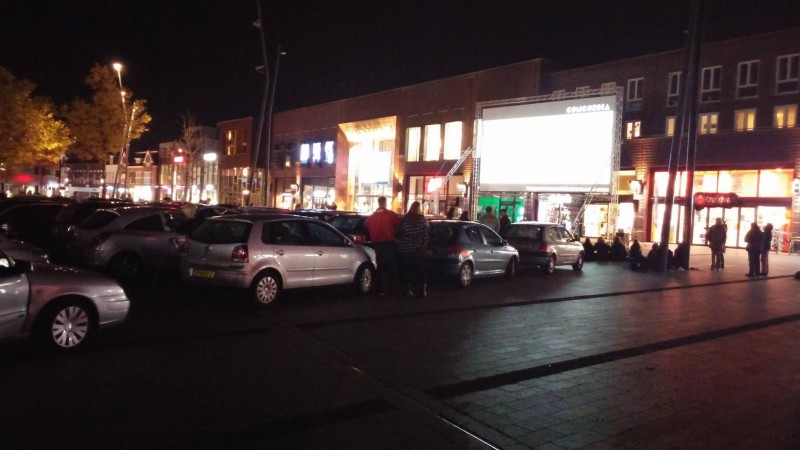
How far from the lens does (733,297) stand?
14.4 m

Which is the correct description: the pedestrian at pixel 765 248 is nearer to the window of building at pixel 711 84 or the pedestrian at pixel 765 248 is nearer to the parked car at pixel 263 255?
the parked car at pixel 263 255

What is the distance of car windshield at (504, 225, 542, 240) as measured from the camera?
18.2m

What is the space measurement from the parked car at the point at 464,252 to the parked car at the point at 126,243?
5.30 meters

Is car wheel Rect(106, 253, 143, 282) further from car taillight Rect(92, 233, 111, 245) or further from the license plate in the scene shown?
the license plate

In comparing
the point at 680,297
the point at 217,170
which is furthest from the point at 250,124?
the point at 680,297

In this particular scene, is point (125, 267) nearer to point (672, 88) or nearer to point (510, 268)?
point (510, 268)

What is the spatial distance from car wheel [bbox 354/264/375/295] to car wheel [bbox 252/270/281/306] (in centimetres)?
192

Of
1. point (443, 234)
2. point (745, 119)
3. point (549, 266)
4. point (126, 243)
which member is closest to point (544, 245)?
point (549, 266)

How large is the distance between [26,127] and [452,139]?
23.5m

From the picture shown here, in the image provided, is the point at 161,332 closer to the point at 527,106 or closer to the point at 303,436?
the point at 303,436

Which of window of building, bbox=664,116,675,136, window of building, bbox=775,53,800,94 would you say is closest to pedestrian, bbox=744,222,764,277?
window of building, bbox=775,53,800,94

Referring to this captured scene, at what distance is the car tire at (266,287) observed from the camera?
10242 mm

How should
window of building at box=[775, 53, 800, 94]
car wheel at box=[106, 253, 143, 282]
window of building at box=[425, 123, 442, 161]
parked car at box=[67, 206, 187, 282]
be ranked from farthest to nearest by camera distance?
window of building at box=[425, 123, 442, 161], window of building at box=[775, 53, 800, 94], car wheel at box=[106, 253, 143, 282], parked car at box=[67, 206, 187, 282]

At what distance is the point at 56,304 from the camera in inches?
276
